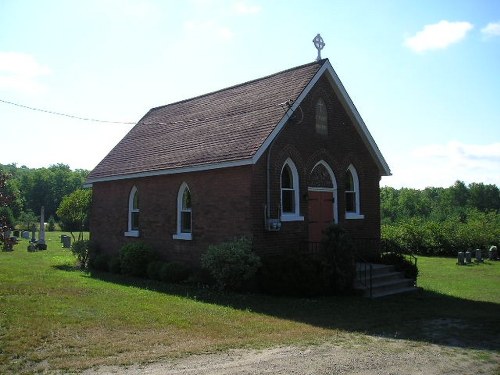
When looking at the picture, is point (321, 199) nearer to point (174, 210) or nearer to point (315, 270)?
point (315, 270)

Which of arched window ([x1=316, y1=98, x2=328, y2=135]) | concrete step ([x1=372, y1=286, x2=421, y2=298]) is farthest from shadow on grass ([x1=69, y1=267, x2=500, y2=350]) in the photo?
arched window ([x1=316, y1=98, x2=328, y2=135])

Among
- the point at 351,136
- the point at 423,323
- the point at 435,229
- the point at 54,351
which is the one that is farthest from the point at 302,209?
the point at 435,229

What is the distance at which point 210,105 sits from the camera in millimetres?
21828

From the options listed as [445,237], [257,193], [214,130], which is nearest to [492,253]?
[445,237]

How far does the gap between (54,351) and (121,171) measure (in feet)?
46.6

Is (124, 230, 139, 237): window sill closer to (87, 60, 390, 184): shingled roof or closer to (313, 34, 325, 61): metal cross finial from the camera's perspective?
→ (87, 60, 390, 184): shingled roof

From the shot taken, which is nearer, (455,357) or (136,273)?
(455,357)

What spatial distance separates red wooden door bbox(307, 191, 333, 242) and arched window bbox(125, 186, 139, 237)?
8410 mm

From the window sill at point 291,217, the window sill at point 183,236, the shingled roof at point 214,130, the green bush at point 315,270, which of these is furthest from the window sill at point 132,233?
the green bush at point 315,270

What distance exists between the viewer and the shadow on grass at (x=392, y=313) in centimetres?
994

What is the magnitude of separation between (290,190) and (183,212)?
4.54m

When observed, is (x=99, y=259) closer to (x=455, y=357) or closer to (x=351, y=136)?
(x=351, y=136)

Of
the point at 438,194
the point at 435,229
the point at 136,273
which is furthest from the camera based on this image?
the point at 438,194

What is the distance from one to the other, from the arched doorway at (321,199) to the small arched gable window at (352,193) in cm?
123
